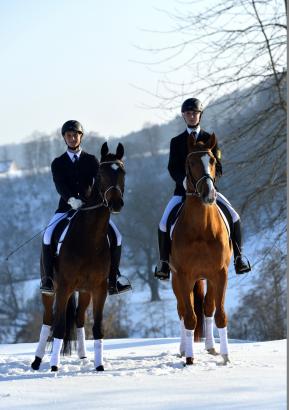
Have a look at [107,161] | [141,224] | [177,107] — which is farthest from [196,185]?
[141,224]

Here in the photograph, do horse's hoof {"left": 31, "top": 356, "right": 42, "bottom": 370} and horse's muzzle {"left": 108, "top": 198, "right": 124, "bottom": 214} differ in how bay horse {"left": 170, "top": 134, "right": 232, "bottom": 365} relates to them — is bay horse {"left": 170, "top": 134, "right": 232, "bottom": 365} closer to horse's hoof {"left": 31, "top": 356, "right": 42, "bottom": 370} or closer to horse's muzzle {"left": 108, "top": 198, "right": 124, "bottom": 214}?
horse's muzzle {"left": 108, "top": 198, "right": 124, "bottom": 214}

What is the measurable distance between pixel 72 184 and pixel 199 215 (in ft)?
5.35

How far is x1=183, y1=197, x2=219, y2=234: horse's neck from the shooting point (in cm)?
862

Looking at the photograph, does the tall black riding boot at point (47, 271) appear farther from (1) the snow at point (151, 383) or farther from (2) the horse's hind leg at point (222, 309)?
(2) the horse's hind leg at point (222, 309)

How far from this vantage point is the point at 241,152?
14141 millimetres

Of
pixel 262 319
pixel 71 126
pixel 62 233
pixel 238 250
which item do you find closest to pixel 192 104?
pixel 71 126

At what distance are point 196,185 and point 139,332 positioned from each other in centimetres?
3820

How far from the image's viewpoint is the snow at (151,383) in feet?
20.7

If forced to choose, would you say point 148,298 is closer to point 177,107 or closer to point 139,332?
point 139,332

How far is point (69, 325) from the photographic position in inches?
397

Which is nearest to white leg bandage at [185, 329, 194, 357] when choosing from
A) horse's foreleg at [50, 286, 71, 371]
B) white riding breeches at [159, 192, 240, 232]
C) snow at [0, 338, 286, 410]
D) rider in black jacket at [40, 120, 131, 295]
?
→ snow at [0, 338, 286, 410]

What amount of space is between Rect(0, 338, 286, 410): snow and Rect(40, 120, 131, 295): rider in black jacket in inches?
41.9

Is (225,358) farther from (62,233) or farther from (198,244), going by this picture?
(62,233)

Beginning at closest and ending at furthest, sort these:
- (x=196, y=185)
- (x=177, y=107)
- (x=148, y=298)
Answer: (x=196, y=185)
(x=177, y=107)
(x=148, y=298)
